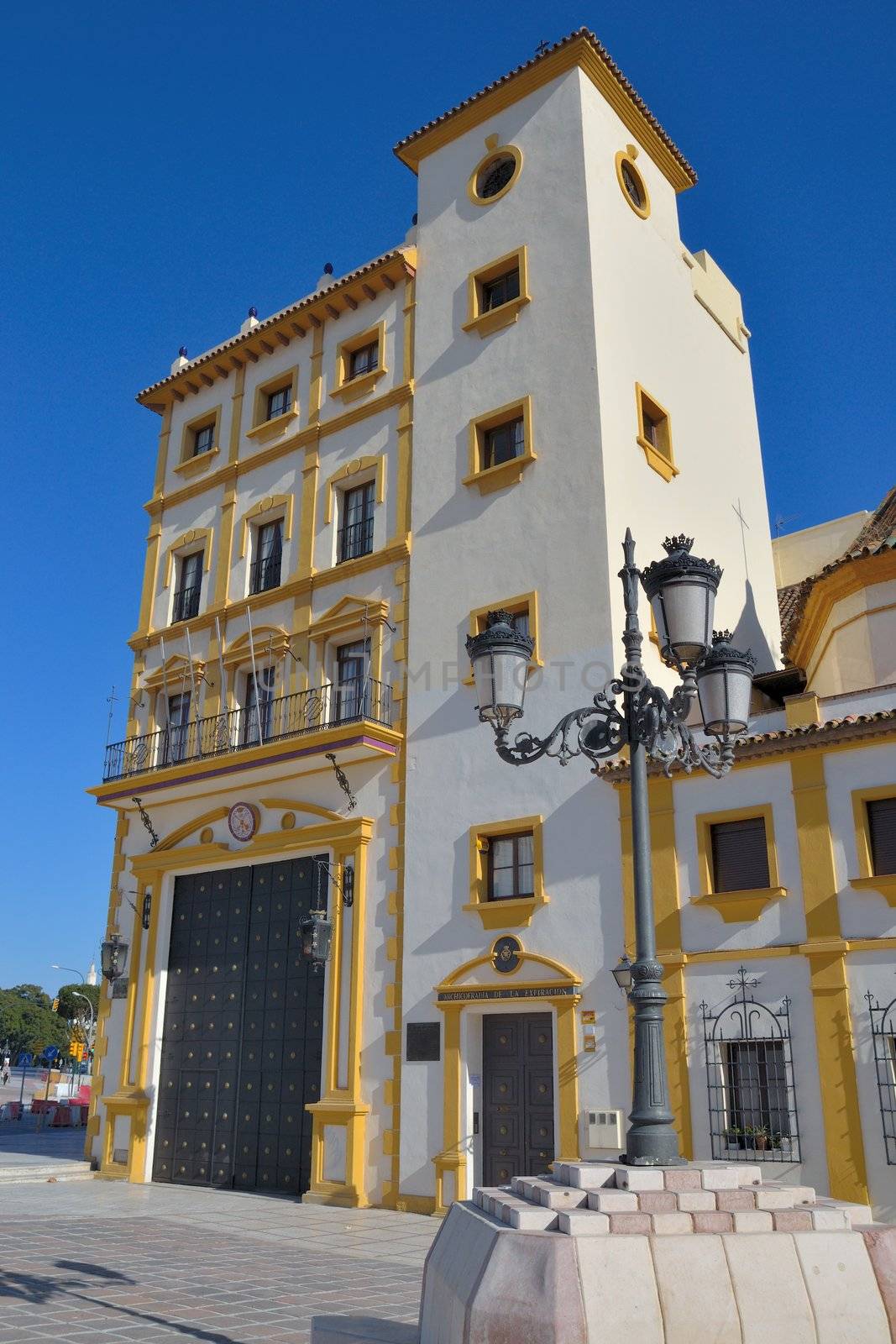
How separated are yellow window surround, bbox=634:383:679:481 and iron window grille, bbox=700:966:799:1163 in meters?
8.79

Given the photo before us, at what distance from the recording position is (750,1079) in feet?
44.3

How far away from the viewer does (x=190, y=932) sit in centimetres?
2080

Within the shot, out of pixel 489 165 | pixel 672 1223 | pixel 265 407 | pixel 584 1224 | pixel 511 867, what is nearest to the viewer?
pixel 584 1224

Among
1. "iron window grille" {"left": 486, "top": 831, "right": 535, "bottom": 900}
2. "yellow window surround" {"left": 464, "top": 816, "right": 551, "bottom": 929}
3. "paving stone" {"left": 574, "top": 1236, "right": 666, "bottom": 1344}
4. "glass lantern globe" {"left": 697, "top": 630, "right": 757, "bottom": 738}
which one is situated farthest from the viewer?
"iron window grille" {"left": 486, "top": 831, "right": 535, "bottom": 900}

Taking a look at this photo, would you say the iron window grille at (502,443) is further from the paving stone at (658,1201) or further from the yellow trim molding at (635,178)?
the paving stone at (658,1201)

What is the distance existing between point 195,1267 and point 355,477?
13815mm

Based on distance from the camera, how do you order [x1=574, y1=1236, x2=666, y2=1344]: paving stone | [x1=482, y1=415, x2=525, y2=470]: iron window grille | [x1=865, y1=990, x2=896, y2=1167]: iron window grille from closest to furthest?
[x1=574, y1=1236, x2=666, y2=1344]: paving stone, [x1=865, y1=990, x2=896, y2=1167]: iron window grille, [x1=482, y1=415, x2=525, y2=470]: iron window grille

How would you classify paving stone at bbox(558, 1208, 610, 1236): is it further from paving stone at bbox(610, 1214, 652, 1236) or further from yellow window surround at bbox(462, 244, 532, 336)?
yellow window surround at bbox(462, 244, 532, 336)

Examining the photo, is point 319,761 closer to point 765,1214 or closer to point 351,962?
point 351,962

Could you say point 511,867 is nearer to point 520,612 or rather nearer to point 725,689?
point 520,612

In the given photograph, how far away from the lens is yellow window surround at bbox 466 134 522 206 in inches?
811

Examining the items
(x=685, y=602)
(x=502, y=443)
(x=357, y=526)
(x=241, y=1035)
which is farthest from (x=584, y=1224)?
(x=357, y=526)

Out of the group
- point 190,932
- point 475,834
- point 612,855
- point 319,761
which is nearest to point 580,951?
point 612,855

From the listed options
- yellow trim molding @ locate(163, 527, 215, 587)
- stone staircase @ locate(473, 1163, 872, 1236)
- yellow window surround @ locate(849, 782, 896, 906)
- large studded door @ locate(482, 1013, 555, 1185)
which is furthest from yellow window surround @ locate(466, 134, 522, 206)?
stone staircase @ locate(473, 1163, 872, 1236)
